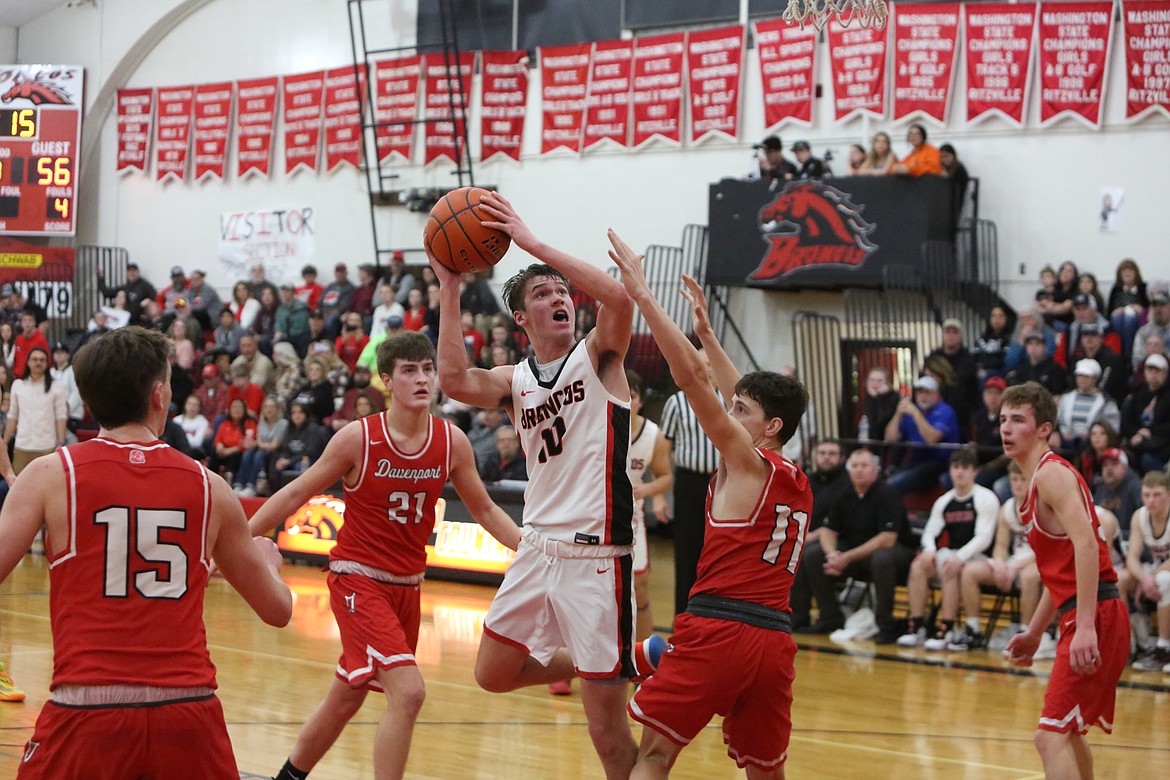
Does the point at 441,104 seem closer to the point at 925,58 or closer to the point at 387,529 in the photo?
the point at 925,58

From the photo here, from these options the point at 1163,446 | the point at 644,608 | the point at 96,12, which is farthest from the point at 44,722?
the point at 96,12

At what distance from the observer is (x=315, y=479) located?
16.7ft

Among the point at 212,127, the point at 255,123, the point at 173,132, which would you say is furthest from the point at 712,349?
the point at 173,132

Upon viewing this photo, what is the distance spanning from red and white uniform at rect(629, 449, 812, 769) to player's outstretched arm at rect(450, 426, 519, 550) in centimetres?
117

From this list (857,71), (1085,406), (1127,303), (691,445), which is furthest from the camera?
(857,71)

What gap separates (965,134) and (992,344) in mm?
3114

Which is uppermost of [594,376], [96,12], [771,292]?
[96,12]

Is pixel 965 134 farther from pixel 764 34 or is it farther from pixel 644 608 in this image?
pixel 644 608

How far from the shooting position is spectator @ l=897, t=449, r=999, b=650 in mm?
10016

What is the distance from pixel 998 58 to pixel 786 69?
94.9 inches

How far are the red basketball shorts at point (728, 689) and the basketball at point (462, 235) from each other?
1367mm

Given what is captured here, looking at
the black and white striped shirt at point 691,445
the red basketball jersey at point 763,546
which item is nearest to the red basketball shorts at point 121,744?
the red basketball jersey at point 763,546

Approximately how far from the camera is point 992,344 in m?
13.0

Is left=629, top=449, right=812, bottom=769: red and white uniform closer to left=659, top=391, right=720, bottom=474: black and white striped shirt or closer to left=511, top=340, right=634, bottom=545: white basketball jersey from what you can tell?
left=511, top=340, right=634, bottom=545: white basketball jersey
